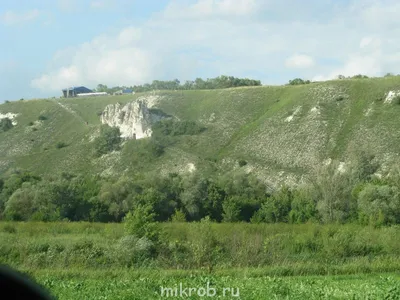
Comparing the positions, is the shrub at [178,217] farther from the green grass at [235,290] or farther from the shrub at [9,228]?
the green grass at [235,290]

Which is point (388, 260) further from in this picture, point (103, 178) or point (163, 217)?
point (103, 178)

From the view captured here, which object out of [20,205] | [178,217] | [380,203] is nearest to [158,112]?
[20,205]

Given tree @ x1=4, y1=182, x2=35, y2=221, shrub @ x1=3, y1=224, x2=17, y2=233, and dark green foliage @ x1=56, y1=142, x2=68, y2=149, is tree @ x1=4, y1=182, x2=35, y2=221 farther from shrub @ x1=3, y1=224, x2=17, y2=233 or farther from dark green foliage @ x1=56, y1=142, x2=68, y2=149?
dark green foliage @ x1=56, y1=142, x2=68, y2=149

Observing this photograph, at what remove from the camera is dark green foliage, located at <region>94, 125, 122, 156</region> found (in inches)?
2635

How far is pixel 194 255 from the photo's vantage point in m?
23.0

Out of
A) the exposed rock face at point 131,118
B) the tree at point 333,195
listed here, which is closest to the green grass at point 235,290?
the tree at point 333,195

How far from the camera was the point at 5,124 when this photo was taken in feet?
255

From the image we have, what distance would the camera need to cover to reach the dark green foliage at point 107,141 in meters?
66.9

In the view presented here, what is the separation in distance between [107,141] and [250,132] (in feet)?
49.8

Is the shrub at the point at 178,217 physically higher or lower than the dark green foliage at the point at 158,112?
lower

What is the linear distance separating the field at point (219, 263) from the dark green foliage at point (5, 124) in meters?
45.1

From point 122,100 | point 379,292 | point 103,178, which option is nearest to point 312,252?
point 379,292

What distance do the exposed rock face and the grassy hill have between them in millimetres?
1963

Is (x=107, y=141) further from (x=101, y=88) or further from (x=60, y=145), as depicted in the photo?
(x=101, y=88)
